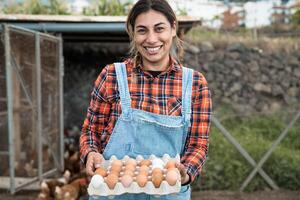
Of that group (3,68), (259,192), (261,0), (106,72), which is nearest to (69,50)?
(3,68)

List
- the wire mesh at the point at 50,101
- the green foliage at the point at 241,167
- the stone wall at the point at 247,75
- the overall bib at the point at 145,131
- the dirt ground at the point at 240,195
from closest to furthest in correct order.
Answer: the overall bib at the point at 145,131 < the dirt ground at the point at 240,195 < the wire mesh at the point at 50,101 < the green foliage at the point at 241,167 < the stone wall at the point at 247,75

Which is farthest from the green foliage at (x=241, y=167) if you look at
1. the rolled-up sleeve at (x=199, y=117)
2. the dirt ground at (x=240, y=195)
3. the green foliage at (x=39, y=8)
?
the rolled-up sleeve at (x=199, y=117)

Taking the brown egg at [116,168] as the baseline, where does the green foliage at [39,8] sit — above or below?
above

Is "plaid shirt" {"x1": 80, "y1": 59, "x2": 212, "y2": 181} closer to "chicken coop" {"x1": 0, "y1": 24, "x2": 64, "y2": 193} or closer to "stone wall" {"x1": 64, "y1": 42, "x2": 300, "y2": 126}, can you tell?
"chicken coop" {"x1": 0, "y1": 24, "x2": 64, "y2": 193}

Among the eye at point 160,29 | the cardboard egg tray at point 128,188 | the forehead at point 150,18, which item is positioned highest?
the forehead at point 150,18

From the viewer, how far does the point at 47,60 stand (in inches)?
234

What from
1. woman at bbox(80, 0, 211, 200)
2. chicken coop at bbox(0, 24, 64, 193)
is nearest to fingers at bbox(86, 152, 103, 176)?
woman at bbox(80, 0, 211, 200)

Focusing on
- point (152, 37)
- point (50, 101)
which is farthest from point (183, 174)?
point (50, 101)

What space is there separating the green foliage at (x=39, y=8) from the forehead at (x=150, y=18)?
4731mm

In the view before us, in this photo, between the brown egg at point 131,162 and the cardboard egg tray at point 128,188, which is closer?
the cardboard egg tray at point 128,188

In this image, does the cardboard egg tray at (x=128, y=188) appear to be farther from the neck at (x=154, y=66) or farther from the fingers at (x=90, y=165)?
the neck at (x=154, y=66)

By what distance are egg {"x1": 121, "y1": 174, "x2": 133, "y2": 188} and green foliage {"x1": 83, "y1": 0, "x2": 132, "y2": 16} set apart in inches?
191

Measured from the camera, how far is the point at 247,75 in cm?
1017

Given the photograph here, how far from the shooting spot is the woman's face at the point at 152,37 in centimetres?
194
